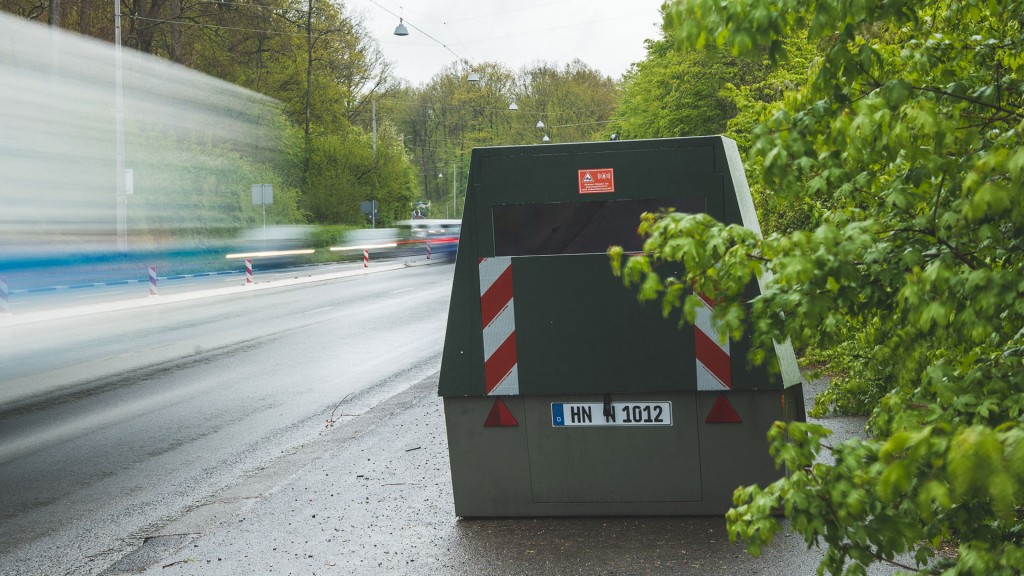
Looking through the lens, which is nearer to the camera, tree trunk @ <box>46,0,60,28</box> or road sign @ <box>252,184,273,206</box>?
tree trunk @ <box>46,0,60,28</box>

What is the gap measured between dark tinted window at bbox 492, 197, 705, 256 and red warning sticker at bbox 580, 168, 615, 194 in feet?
0.22

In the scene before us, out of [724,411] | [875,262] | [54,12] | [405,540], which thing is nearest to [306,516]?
[405,540]

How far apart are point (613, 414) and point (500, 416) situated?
0.60 metres

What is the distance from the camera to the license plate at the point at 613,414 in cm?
565

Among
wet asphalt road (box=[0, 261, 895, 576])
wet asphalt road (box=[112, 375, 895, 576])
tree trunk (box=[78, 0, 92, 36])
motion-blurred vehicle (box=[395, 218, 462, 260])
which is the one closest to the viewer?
wet asphalt road (box=[112, 375, 895, 576])

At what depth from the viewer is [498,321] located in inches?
226

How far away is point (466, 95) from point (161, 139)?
211ft

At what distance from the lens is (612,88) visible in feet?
279

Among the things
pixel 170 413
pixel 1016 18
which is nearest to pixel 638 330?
pixel 1016 18

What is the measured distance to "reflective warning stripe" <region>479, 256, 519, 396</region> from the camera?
5.73 m

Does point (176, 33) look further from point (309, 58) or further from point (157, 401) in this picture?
point (157, 401)

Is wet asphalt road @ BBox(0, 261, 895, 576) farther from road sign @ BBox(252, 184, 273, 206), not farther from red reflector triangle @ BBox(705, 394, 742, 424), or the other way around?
road sign @ BBox(252, 184, 273, 206)

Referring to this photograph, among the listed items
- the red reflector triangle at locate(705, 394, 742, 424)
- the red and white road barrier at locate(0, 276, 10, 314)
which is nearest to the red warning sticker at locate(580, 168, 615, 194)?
the red reflector triangle at locate(705, 394, 742, 424)

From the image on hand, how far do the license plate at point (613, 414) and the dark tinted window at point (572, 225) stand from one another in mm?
801
